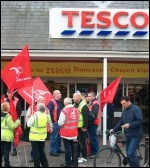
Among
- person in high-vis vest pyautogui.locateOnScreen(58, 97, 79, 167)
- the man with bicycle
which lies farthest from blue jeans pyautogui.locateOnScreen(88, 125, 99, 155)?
the man with bicycle

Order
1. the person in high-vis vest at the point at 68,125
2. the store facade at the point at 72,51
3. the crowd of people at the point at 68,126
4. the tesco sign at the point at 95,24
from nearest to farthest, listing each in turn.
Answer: the crowd of people at the point at 68,126 < the person in high-vis vest at the point at 68,125 < the store facade at the point at 72,51 < the tesco sign at the point at 95,24

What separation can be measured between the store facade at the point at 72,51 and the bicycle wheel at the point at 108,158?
4.52m

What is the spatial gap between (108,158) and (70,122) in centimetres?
121

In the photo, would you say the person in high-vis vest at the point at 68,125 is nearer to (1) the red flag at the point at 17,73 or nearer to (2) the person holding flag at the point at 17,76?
(2) the person holding flag at the point at 17,76

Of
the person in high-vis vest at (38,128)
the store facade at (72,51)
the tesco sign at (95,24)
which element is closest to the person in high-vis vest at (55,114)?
the person in high-vis vest at (38,128)

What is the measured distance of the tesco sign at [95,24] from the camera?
1333 centimetres

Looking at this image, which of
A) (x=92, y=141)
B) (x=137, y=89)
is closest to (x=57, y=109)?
(x=92, y=141)

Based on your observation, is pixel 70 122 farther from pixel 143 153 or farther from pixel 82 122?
pixel 143 153

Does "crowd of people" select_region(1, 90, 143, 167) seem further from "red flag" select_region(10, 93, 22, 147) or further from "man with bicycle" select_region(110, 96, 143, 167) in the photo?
"red flag" select_region(10, 93, 22, 147)

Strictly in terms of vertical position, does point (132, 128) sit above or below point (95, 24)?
below

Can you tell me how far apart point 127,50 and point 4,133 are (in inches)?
237

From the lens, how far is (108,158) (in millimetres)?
8773

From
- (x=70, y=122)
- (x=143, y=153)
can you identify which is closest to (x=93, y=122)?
(x=70, y=122)

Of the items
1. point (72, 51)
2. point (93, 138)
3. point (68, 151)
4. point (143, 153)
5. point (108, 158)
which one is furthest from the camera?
point (72, 51)
